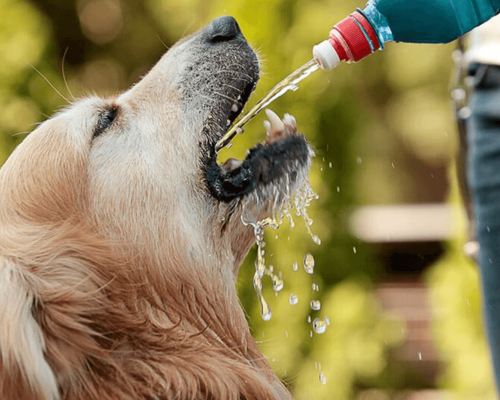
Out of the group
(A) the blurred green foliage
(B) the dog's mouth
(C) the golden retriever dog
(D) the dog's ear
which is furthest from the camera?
(A) the blurred green foliage

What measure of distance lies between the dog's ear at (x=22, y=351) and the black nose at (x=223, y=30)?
1.33 m

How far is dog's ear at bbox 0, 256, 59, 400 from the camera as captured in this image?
86.1 inches

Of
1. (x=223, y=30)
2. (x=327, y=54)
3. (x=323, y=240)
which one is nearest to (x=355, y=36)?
(x=327, y=54)

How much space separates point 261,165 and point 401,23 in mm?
757

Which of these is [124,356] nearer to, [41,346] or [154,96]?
[41,346]

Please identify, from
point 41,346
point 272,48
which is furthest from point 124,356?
point 272,48

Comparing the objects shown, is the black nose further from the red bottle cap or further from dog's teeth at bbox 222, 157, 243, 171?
the red bottle cap

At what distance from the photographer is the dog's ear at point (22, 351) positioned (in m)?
2.19

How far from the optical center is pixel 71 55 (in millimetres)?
7602

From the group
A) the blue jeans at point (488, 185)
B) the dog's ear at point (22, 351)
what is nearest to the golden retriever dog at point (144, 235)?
the dog's ear at point (22, 351)

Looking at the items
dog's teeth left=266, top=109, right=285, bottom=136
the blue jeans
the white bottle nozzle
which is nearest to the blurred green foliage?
the blue jeans

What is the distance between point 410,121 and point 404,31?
183 inches

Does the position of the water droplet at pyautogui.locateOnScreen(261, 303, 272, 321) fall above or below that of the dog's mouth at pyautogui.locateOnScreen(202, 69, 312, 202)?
below

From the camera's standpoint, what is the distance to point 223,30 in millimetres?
3219
